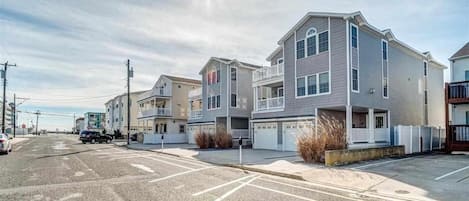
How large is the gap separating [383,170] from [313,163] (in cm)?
309

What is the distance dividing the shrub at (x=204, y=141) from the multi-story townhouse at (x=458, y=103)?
1690 cm

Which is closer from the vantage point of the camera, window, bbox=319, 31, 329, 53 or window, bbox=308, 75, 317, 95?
window, bbox=319, 31, 329, 53

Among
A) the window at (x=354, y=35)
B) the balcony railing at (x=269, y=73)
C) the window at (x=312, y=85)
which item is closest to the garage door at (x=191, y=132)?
the balcony railing at (x=269, y=73)

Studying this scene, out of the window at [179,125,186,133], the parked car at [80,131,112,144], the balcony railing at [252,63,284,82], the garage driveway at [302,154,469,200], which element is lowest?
the parked car at [80,131,112,144]

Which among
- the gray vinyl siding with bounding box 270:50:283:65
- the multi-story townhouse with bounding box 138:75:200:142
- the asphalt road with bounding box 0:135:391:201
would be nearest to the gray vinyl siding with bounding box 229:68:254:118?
the gray vinyl siding with bounding box 270:50:283:65

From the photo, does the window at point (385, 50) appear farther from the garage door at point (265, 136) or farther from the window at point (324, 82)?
the garage door at point (265, 136)

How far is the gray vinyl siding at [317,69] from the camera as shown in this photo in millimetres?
20312

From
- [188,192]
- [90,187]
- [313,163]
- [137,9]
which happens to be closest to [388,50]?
[313,163]

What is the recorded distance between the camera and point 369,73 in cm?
2191

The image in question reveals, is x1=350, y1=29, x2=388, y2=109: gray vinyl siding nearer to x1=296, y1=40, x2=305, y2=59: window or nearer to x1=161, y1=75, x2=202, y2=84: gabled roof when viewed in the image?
x1=296, y1=40, x2=305, y2=59: window

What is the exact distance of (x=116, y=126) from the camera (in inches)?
2857

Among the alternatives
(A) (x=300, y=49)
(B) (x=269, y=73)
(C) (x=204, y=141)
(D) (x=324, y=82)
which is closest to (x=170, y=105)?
(C) (x=204, y=141)

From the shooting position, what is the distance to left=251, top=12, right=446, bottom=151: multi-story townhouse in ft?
67.3

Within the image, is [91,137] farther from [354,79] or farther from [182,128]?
[354,79]
